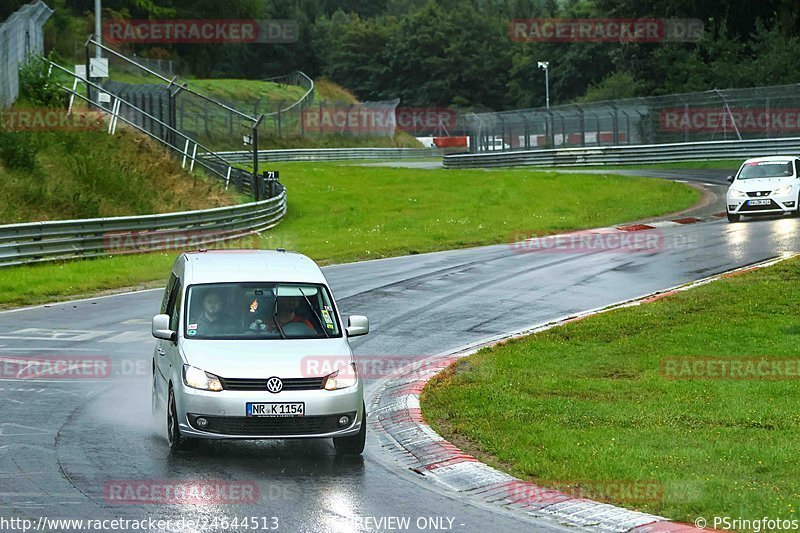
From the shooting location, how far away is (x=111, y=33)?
87.7m

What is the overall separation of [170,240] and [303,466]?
2128 cm

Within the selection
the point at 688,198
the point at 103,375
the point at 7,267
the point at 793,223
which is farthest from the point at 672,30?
the point at 103,375

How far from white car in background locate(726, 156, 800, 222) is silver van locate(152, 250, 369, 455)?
23.2 metres

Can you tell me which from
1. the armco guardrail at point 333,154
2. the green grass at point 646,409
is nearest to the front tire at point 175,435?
the green grass at point 646,409

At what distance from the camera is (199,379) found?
10.6 m

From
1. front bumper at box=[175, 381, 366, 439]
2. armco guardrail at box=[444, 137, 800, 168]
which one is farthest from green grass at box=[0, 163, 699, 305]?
front bumper at box=[175, 381, 366, 439]

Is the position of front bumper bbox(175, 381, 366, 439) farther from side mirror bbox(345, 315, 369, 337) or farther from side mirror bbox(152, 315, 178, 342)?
side mirror bbox(345, 315, 369, 337)

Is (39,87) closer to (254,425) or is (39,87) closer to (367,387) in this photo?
(367,387)

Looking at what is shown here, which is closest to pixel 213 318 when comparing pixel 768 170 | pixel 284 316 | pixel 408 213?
pixel 284 316

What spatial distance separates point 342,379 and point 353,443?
62 cm

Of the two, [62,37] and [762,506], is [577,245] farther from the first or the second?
[62,37]

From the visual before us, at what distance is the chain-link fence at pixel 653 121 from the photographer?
173 ft

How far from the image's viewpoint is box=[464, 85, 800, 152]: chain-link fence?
52750 millimetres

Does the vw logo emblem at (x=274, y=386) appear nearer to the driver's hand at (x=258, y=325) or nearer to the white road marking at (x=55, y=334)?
the driver's hand at (x=258, y=325)
